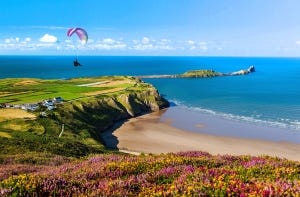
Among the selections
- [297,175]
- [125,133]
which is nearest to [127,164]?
[297,175]

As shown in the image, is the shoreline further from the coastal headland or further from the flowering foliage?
the flowering foliage

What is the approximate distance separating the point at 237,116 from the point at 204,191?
89.7 meters

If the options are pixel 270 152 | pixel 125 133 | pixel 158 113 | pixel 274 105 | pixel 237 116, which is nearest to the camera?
pixel 270 152

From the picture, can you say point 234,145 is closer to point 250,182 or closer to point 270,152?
point 270,152

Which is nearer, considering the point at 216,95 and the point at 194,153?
the point at 194,153

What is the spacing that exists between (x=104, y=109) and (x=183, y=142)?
26.7m

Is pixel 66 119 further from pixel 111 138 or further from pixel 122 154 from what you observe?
pixel 122 154

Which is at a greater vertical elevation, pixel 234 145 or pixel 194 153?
pixel 194 153

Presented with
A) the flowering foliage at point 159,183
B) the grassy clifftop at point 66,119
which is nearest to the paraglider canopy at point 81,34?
the grassy clifftop at point 66,119

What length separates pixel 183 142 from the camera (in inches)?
2697

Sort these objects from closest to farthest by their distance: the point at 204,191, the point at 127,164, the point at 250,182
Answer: the point at 204,191, the point at 250,182, the point at 127,164

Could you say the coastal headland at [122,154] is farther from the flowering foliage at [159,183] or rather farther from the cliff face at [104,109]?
the cliff face at [104,109]

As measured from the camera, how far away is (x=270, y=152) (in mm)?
60344

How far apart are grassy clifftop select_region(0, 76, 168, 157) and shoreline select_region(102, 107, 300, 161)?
175 inches
